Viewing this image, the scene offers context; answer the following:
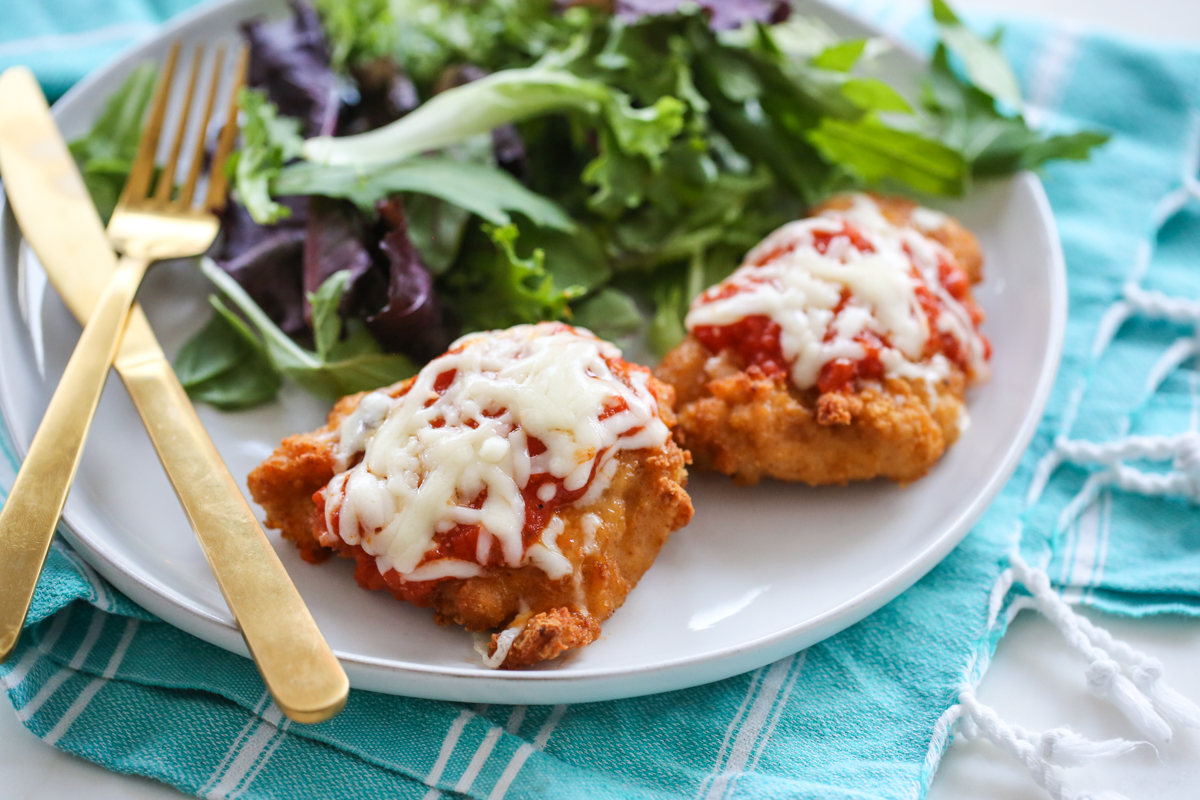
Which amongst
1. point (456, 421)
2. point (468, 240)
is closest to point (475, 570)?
point (456, 421)

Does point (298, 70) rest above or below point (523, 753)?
above

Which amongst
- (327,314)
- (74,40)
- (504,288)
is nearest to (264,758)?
(327,314)

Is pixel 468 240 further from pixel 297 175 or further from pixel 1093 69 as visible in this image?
pixel 1093 69

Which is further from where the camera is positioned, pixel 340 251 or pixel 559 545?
pixel 340 251

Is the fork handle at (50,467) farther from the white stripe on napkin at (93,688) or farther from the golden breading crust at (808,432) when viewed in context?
the golden breading crust at (808,432)

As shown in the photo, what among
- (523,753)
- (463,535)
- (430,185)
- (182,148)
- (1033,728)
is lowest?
(1033,728)

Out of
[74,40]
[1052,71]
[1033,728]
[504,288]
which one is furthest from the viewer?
[1052,71]

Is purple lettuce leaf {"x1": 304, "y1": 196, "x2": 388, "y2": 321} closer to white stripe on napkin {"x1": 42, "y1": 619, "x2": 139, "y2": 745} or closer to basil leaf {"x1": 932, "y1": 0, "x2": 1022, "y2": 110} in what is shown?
white stripe on napkin {"x1": 42, "y1": 619, "x2": 139, "y2": 745}

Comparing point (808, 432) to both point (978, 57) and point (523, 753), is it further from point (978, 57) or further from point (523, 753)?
point (978, 57)
